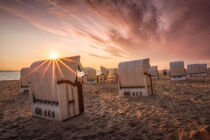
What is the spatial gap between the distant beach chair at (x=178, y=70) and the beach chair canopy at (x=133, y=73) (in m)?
12.7

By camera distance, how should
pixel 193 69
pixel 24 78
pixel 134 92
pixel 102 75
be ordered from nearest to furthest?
pixel 134 92 < pixel 24 78 < pixel 102 75 < pixel 193 69

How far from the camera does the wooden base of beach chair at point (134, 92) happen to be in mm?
8914

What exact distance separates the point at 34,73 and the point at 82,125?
10.4 ft

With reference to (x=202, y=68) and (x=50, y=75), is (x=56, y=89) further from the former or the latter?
(x=202, y=68)

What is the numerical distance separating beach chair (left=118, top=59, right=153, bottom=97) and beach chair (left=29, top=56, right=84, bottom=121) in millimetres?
4614

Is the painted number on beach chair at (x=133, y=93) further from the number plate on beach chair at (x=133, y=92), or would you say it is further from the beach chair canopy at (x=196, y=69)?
the beach chair canopy at (x=196, y=69)

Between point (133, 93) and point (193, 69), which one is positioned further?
point (193, 69)

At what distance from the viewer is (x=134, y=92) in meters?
9.26

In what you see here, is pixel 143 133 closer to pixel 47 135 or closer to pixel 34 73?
pixel 47 135

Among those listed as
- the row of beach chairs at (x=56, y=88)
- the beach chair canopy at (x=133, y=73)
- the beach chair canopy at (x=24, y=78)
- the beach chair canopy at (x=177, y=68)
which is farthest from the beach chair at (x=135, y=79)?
the beach chair canopy at (x=177, y=68)

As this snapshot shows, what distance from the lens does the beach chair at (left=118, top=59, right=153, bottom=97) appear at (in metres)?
8.88

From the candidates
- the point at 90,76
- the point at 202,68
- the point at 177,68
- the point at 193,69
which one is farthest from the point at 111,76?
the point at 202,68

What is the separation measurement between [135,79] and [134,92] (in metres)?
0.99

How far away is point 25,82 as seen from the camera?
1423cm
